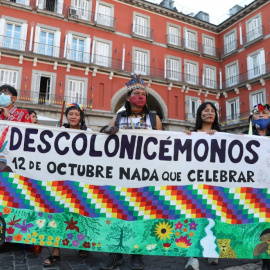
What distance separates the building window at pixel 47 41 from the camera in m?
17.5

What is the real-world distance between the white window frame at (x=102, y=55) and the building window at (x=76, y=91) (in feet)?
7.57

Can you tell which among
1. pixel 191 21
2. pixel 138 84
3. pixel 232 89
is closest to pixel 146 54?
pixel 191 21

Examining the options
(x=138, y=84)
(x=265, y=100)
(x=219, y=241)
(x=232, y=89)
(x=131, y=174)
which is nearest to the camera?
(x=219, y=241)

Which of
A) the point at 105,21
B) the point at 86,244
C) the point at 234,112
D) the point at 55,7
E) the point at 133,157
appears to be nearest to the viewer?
the point at 86,244

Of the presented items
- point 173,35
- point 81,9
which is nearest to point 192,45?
point 173,35

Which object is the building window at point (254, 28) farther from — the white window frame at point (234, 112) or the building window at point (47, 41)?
the building window at point (47, 41)

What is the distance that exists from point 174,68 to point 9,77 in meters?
14.1

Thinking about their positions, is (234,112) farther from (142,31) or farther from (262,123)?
(262,123)

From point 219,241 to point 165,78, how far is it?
19788 millimetres

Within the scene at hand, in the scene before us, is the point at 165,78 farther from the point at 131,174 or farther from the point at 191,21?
the point at 131,174

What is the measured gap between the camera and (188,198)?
291 cm

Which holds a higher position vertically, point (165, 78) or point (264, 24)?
point (264, 24)

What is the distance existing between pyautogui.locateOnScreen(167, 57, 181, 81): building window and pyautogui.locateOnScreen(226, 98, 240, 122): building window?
597cm

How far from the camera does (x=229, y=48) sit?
24.3m
